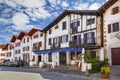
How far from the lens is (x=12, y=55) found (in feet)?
295

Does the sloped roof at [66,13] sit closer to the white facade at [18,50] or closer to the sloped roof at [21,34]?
the sloped roof at [21,34]

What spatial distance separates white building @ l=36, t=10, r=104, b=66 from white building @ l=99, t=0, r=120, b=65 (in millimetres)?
1373

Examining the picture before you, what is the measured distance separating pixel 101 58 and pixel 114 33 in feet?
15.2

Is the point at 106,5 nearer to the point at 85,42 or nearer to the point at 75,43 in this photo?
the point at 85,42

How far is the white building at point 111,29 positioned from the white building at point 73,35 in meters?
1.37

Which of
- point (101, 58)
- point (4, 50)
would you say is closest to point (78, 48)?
point (101, 58)

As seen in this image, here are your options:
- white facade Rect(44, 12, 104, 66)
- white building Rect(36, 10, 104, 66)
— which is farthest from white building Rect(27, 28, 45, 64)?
white facade Rect(44, 12, 104, 66)

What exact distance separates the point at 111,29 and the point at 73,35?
11.1 meters

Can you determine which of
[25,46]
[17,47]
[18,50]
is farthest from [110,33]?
[17,47]

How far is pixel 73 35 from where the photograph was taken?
48031 mm

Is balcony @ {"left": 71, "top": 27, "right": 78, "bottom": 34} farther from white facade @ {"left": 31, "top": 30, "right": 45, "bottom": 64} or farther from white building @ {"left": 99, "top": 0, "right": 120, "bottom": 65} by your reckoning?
white facade @ {"left": 31, "top": 30, "right": 45, "bottom": 64}

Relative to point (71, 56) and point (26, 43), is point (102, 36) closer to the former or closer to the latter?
point (71, 56)

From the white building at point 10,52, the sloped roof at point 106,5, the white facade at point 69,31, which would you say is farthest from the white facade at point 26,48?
the sloped roof at point 106,5

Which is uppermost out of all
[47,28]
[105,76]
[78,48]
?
[47,28]
